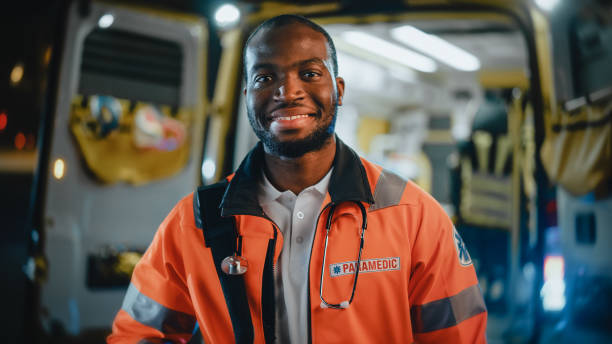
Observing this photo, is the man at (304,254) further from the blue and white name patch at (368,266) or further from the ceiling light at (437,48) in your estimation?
the ceiling light at (437,48)

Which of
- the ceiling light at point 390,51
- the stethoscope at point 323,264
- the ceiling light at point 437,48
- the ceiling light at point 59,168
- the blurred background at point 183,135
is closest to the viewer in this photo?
the stethoscope at point 323,264

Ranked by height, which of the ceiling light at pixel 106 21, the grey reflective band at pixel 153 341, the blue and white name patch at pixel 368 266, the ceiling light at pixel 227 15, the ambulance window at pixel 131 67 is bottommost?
the grey reflective band at pixel 153 341

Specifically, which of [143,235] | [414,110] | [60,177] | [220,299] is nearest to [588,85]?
[220,299]

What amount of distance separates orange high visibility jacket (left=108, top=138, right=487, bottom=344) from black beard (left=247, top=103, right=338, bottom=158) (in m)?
0.09

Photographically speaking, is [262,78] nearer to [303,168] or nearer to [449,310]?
[303,168]

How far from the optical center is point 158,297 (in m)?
1.15

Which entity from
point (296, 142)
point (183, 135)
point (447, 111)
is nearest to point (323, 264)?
point (296, 142)

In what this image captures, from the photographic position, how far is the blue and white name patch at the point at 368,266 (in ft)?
3.48

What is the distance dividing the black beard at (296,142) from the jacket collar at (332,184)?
0.27 feet

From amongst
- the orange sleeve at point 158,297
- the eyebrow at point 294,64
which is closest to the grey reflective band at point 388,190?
A: the eyebrow at point 294,64

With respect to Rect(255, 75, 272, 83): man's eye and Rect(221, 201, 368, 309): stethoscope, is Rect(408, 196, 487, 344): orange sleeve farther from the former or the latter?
Rect(255, 75, 272, 83): man's eye

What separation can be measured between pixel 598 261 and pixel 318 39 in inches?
44.9

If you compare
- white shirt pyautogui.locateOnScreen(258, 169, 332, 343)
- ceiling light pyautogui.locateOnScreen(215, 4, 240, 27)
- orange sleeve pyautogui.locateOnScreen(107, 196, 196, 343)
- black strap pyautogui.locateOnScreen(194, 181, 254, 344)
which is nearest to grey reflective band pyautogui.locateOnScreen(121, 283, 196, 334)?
orange sleeve pyautogui.locateOnScreen(107, 196, 196, 343)

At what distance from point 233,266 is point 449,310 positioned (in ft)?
1.75
